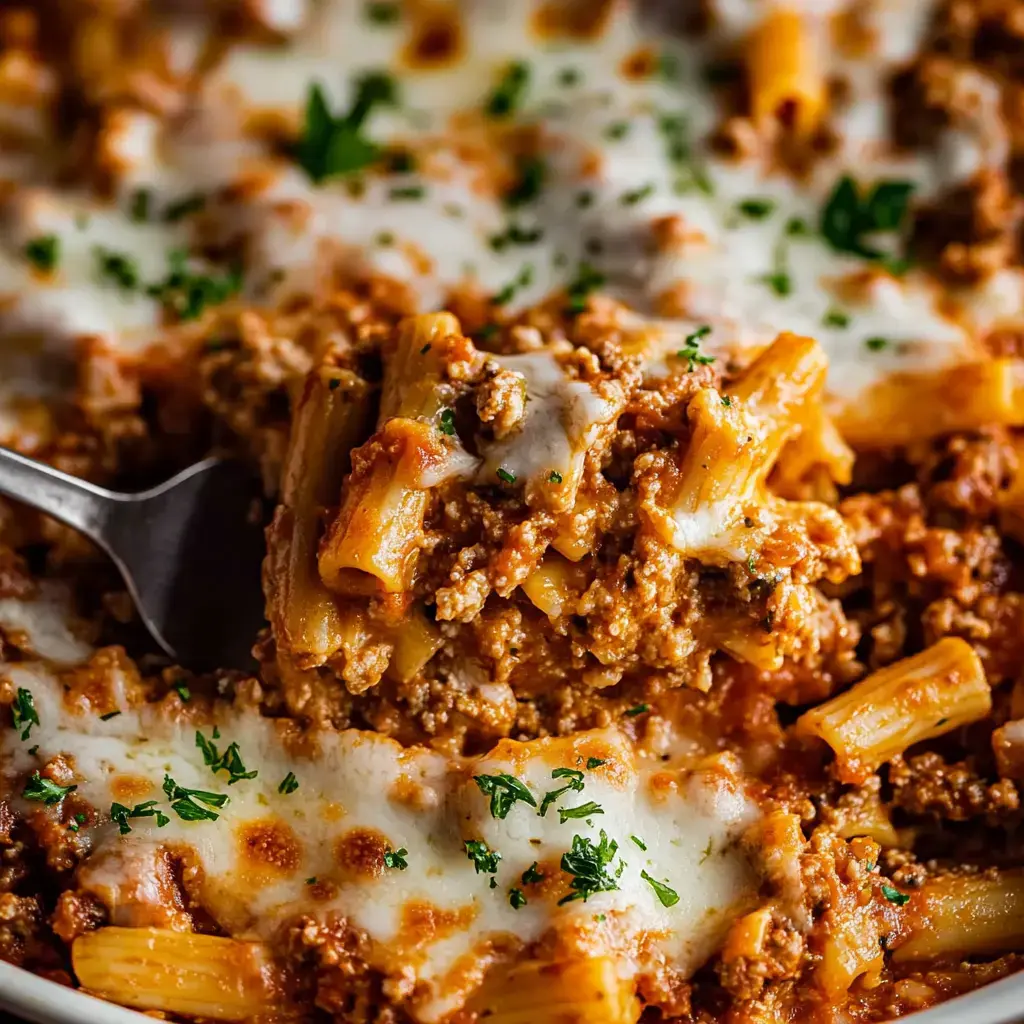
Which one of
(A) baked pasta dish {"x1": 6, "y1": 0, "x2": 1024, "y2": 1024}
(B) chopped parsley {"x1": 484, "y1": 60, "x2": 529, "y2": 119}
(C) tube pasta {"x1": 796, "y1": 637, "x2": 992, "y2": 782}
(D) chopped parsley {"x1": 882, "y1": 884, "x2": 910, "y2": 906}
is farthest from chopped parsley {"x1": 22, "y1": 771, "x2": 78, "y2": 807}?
(B) chopped parsley {"x1": 484, "y1": 60, "x2": 529, "y2": 119}

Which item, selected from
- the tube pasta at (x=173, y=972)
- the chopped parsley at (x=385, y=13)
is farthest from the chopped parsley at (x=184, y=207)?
the tube pasta at (x=173, y=972)

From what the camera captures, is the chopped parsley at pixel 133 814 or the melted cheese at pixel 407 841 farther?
the chopped parsley at pixel 133 814

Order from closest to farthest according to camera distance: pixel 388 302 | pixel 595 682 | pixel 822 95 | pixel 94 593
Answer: pixel 595 682, pixel 94 593, pixel 388 302, pixel 822 95

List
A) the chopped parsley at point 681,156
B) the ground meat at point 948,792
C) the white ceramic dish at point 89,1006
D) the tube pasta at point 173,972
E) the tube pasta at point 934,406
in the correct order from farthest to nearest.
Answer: the chopped parsley at point 681,156
the tube pasta at point 934,406
the ground meat at point 948,792
the tube pasta at point 173,972
the white ceramic dish at point 89,1006

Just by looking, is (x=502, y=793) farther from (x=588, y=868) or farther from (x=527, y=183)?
(x=527, y=183)

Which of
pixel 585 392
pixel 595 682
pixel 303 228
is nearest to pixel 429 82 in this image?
pixel 303 228

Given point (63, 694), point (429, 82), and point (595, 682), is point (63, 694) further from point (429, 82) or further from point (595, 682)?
point (429, 82)

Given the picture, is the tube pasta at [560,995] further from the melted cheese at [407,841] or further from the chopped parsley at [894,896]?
the chopped parsley at [894,896]

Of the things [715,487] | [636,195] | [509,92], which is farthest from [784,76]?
[715,487]
